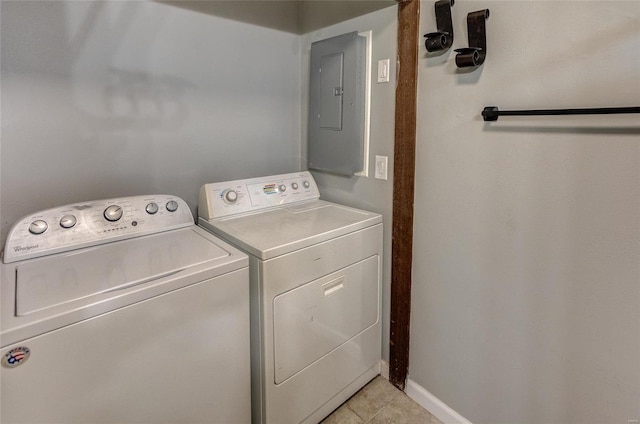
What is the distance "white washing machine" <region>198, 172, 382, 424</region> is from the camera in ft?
4.69

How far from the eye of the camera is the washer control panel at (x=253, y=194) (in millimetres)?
1761

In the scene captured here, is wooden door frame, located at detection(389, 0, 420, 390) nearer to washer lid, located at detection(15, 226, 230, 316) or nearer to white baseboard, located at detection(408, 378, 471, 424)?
white baseboard, located at detection(408, 378, 471, 424)

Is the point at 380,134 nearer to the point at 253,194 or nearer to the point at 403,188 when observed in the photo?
the point at 403,188

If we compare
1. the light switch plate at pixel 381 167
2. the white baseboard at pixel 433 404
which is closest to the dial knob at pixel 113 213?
the light switch plate at pixel 381 167

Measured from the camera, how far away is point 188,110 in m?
1.84

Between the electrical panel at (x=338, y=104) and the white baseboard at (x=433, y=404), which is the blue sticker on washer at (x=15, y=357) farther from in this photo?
the white baseboard at (x=433, y=404)

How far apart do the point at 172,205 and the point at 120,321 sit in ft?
2.28

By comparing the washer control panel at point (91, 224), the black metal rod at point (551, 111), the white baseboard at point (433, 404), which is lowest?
the white baseboard at point (433, 404)

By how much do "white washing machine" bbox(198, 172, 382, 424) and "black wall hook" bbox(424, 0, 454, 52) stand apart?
2.68 feet

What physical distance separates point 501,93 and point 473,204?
441mm

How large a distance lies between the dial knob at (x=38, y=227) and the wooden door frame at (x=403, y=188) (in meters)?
1.46

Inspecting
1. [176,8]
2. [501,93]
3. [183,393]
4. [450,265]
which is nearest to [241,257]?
[183,393]

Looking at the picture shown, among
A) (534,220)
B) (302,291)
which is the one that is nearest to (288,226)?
(302,291)

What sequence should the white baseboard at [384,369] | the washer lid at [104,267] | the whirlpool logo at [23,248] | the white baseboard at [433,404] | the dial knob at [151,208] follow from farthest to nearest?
the white baseboard at [384,369]
the white baseboard at [433,404]
the dial knob at [151,208]
the whirlpool logo at [23,248]
the washer lid at [104,267]
